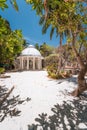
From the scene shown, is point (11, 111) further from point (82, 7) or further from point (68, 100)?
point (82, 7)

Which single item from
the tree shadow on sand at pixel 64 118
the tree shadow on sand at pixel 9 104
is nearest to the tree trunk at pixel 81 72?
the tree shadow on sand at pixel 64 118

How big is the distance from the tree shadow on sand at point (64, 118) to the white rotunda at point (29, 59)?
87.1 feet

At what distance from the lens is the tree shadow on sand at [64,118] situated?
9547 mm

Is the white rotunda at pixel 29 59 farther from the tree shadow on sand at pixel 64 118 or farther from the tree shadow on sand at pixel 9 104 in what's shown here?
the tree shadow on sand at pixel 64 118

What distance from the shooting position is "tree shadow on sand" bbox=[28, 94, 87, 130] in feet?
31.3

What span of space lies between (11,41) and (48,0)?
2.39 metres

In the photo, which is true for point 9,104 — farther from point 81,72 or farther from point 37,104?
point 81,72

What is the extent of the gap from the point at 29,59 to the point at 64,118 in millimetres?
29935

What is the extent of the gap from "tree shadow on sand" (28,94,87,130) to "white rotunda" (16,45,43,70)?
26558mm

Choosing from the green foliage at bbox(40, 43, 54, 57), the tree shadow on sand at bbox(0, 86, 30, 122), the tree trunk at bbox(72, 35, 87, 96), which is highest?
the green foliage at bbox(40, 43, 54, 57)

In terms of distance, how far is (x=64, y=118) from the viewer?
1056 cm

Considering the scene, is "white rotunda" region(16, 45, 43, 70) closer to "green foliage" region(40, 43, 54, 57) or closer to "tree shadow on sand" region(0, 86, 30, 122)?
"green foliage" region(40, 43, 54, 57)

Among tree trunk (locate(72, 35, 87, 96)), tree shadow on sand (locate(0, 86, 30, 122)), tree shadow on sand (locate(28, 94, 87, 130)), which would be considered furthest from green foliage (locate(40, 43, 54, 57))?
tree shadow on sand (locate(28, 94, 87, 130))

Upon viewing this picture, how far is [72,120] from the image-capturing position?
10.4 m
